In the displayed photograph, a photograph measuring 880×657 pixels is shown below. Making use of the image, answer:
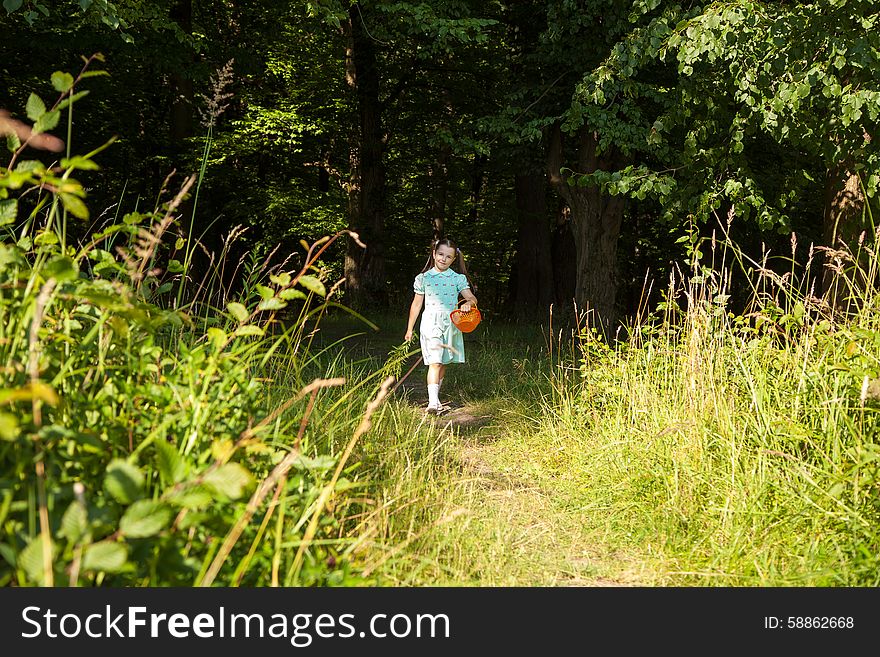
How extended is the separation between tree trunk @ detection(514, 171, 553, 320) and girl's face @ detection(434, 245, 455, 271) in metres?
8.90

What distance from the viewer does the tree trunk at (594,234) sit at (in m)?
12.0

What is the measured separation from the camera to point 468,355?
11.3 m

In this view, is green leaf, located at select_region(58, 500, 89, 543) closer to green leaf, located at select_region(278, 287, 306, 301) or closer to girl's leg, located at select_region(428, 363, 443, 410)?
green leaf, located at select_region(278, 287, 306, 301)

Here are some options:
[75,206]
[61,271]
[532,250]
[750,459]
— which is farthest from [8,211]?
[532,250]

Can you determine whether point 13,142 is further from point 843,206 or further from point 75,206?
point 843,206

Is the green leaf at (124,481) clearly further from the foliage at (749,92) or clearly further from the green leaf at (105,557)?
the foliage at (749,92)

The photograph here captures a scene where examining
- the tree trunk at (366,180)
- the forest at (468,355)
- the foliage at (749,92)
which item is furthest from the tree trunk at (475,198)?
the foliage at (749,92)

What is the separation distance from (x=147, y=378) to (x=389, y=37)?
9.88 metres

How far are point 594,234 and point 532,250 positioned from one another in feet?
17.9

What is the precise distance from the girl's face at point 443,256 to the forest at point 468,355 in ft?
2.92

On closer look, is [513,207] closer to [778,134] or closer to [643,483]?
[778,134]

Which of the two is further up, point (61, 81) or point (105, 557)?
point (61, 81)

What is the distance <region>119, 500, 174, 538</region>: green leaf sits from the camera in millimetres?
1843

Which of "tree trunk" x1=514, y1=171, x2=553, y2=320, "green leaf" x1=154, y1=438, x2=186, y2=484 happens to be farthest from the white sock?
"tree trunk" x1=514, y1=171, x2=553, y2=320
